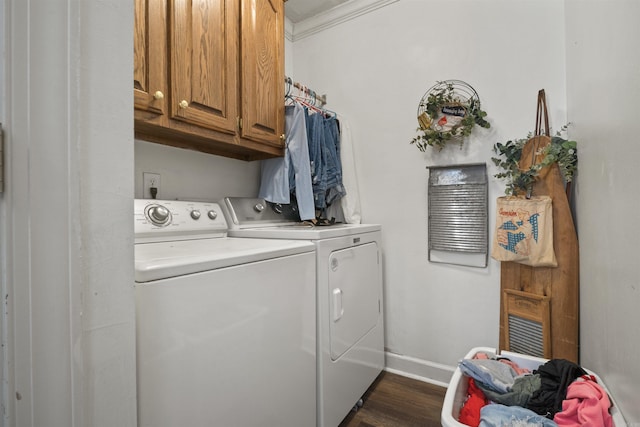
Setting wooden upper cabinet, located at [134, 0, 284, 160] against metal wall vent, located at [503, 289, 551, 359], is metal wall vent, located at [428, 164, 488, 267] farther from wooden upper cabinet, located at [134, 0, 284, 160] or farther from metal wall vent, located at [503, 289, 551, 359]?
wooden upper cabinet, located at [134, 0, 284, 160]

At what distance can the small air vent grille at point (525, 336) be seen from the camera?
4.94 feet

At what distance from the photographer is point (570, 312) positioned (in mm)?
1437

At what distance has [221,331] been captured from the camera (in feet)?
2.99

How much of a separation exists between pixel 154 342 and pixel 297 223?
4.86 feet

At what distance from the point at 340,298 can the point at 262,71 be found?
1375 mm

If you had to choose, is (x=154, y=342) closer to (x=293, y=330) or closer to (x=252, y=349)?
(x=252, y=349)

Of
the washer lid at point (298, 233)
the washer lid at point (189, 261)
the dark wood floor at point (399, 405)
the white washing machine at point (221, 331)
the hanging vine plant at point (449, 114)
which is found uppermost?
the hanging vine plant at point (449, 114)

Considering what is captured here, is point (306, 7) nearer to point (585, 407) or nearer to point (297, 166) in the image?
point (297, 166)

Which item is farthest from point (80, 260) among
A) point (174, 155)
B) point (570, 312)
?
point (570, 312)

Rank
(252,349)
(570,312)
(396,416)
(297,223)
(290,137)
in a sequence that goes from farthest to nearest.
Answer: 1. (297,223)
2. (290,137)
3. (396,416)
4. (570,312)
5. (252,349)

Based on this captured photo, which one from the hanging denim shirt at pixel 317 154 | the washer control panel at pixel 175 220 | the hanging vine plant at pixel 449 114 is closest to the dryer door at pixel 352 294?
the hanging denim shirt at pixel 317 154

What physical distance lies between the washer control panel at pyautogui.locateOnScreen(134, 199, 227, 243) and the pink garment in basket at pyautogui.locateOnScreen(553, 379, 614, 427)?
5.20 ft

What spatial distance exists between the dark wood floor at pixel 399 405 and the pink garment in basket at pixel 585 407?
0.84m

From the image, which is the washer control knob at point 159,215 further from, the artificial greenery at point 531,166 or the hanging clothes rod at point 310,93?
the artificial greenery at point 531,166
